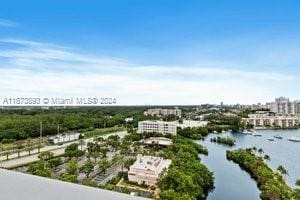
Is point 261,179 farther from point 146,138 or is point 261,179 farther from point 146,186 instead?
point 146,138

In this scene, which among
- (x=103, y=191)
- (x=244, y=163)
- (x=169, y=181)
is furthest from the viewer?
(x=244, y=163)

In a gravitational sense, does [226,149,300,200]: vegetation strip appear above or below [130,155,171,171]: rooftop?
below

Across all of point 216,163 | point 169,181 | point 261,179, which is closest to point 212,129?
point 216,163

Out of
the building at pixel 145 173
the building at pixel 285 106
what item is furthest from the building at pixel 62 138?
the building at pixel 285 106

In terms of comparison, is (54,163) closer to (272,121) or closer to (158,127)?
(158,127)

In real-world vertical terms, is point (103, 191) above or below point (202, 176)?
above

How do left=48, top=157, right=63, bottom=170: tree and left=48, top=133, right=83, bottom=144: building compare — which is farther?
left=48, top=133, right=83, bottom=144: building

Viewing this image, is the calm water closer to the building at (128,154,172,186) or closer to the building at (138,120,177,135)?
the building at (128,154,172,186)

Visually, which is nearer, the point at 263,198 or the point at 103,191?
the point at 103,191

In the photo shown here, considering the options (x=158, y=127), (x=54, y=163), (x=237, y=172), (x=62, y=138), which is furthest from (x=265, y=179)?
(x=158, y=127)

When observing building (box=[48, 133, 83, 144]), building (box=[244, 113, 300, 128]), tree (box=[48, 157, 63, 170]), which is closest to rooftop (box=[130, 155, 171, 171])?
tree (box=[48, 157, 63, 170])
